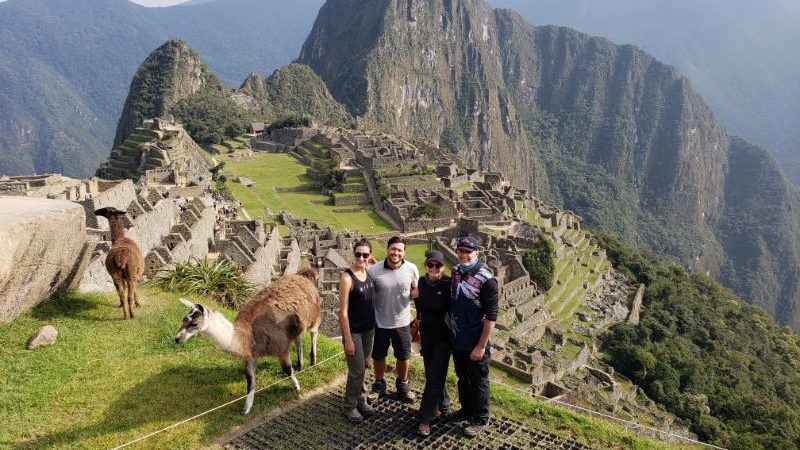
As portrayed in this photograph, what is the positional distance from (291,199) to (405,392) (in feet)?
118

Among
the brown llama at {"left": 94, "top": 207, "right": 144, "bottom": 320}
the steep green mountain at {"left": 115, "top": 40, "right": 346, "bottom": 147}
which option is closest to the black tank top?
the brown llama at {"left": 94, "top": 207, "right": 144, "bottom": 320}

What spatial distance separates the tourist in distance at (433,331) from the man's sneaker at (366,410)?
0.50 metres

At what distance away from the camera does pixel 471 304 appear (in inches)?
220

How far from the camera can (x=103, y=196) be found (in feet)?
55.6

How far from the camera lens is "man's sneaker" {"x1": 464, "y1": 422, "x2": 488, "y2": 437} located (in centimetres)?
593

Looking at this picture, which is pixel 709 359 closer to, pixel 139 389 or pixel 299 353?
pixel 299 353

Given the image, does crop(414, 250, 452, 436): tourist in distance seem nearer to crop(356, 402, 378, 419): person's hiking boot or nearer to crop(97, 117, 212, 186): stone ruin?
crop(356, 402, 378, 419): person's hiking boot

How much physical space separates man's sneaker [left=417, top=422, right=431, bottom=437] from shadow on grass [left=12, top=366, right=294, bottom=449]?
1.54m

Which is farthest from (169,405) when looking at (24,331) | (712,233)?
(712,233)

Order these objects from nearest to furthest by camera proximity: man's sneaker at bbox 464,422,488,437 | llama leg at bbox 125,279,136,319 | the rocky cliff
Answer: man's sneaker at bbox 464,422,488,437
llama leg at bbox 125,279,136,319
the rocky cliff

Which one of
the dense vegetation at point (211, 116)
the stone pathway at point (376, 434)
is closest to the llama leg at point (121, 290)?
the stone pathway at point (376, 434)

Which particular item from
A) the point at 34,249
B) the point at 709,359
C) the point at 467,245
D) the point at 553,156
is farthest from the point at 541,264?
the point at 553,156

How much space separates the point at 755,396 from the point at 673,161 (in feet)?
574

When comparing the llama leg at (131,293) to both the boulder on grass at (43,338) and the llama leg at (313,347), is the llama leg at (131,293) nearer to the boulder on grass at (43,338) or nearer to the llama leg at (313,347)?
the boulder on grass at (43,338)
